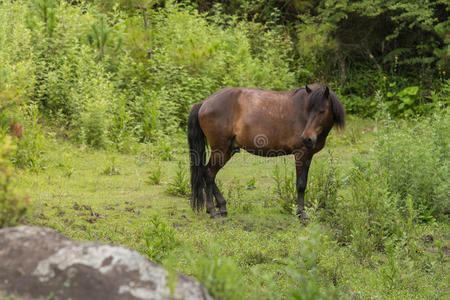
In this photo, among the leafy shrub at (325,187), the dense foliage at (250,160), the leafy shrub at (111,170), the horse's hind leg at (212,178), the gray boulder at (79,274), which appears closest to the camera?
the gray boulder at (79,274)

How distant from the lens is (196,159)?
6992 millimetres

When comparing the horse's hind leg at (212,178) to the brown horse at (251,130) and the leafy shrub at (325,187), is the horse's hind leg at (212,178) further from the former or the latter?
the leafy shrub at (325,187)

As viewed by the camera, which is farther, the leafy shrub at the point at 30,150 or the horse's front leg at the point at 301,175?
the leafy shrub at the point at 30,150

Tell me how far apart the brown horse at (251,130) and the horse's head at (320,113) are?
0.44 ft

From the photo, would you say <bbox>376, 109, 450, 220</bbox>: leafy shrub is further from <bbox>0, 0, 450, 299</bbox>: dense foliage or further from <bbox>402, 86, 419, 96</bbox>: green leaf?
<bbox>402, 86, 419, 96</bbox>: green leaf

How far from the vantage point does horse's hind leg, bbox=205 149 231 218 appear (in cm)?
690

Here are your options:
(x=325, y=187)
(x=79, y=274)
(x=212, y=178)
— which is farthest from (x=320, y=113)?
(x=79, y=274)

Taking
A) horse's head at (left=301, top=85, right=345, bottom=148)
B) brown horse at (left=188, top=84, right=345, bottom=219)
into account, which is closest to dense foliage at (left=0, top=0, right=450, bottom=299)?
brown horse at (left=188, top=84, right=345, bottom=219)

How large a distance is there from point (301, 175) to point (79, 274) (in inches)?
191

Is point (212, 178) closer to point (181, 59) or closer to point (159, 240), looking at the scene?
point (159, 240)

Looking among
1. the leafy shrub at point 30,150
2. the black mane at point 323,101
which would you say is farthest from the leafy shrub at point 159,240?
the leafy shrub at point 30,150

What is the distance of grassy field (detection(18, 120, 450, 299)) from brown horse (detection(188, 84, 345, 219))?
1.06ft

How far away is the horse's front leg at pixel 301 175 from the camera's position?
22.2ft

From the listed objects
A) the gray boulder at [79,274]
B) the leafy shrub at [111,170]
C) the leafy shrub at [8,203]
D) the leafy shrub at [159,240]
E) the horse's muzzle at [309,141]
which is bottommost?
the leafy shrub at [111,170]
